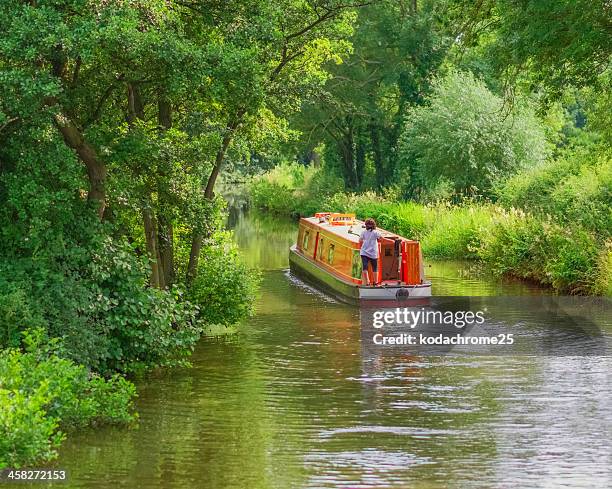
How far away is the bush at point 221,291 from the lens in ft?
61.8

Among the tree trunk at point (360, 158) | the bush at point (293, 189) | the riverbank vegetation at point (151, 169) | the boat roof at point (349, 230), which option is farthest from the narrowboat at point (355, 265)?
the tree trunk at point (360, 158)

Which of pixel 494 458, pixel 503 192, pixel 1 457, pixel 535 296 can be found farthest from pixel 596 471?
pixel 503 192

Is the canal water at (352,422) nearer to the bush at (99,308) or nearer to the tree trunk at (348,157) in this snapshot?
the bush at (99,308)

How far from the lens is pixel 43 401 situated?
35.0 feet

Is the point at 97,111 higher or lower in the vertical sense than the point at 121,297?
higher

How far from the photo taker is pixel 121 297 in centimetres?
1498

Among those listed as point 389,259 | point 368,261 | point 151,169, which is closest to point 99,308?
point 151,169

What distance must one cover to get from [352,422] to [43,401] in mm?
4247

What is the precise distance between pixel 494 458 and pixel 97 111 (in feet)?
24.6

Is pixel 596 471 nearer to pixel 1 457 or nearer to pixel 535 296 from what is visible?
pixel 1 457

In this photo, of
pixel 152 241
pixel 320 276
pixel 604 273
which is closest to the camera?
pixel 152 241

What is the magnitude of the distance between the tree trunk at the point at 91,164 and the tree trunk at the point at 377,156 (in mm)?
37532

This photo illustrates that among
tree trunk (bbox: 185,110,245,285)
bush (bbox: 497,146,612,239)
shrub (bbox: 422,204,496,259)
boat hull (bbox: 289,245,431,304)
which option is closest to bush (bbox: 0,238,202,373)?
tree trunk (bbox: 185,110,245,285)

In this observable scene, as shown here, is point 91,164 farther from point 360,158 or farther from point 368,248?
point 360,158
